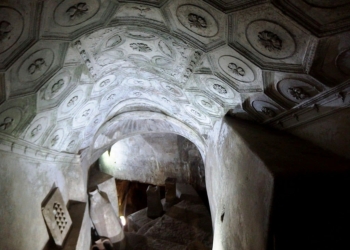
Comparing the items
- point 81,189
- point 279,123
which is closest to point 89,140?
point 81,189

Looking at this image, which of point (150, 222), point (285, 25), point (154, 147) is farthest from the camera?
point (154, 147)

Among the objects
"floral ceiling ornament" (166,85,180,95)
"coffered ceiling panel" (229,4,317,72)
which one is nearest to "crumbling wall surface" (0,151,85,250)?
"floral ceiling ornament" (166,85,180,95)

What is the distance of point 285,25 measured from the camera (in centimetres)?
201

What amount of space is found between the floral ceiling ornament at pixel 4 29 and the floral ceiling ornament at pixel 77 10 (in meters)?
0.51

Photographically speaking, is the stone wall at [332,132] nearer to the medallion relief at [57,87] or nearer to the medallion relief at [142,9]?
the medallion relief at [142,9]

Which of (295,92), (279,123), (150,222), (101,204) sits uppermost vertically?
(295,92)

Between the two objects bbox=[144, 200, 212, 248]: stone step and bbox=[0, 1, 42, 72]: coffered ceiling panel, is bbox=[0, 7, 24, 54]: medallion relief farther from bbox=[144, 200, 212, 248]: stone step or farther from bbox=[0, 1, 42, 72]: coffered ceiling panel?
bbox=[144, 200, 212, 248]: stone step

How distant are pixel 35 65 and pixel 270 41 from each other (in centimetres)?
241

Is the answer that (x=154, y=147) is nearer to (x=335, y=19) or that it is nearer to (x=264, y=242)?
(x=264, y=242)

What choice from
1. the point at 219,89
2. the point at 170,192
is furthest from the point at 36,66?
the point at 170,192

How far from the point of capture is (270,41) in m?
2.24

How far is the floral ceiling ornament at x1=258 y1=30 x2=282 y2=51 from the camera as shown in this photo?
7.12 ft

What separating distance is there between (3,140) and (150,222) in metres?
6.11

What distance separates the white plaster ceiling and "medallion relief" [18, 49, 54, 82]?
0.01 meters
